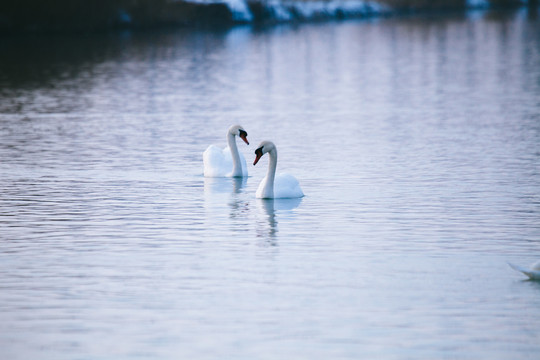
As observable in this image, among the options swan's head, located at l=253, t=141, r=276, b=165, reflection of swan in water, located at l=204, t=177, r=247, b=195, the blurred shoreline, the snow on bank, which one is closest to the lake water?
reflection of swan in water, located at l=204, t=177, r=247, b=195

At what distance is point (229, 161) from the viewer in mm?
20953

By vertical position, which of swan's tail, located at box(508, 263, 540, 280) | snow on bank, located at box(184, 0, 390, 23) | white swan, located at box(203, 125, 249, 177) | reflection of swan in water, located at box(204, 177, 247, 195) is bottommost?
reflection of swan in water, located at box(204, 177, 247, 195)

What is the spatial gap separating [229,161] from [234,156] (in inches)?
13.8

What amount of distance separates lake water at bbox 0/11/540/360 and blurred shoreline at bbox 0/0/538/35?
47.5 m

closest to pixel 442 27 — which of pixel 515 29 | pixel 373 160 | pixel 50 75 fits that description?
pixel 515 29

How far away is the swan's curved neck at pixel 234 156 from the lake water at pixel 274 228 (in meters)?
0.22

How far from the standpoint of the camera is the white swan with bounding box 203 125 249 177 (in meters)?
20.6

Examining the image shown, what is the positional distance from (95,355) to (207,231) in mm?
5522

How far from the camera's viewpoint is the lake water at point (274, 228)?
11.0 meters

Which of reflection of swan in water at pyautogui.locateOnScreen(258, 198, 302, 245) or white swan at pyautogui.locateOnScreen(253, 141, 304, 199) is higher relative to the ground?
white swan at pyautogui.locateOnScreen(253, 141, 304, 199)

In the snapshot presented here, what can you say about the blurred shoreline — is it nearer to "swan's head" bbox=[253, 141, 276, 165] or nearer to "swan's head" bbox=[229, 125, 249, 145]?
"swan's head" bbox=[229, 125, 249, 145]

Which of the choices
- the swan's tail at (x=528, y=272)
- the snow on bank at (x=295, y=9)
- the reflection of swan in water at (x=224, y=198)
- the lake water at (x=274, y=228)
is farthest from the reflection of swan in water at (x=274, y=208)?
the snow on bank at (x=295, y=9)

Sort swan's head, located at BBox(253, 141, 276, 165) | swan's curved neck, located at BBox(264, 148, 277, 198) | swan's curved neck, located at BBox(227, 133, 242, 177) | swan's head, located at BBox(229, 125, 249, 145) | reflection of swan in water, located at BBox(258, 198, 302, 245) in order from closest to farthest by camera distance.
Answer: reflection of swan in water, located at BBox(258, 198, 302, 245)
swan's curved neck, located at BBox(264, 148, 277, 198)
swan's head, located at BBox(253, 141, 276, 165)
swan's curved neck, located at BBox(227, 133, 242, 177)
swan's head, located at BBox(229, 125, 249, 145)

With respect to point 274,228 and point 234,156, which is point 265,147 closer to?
point 234,156
